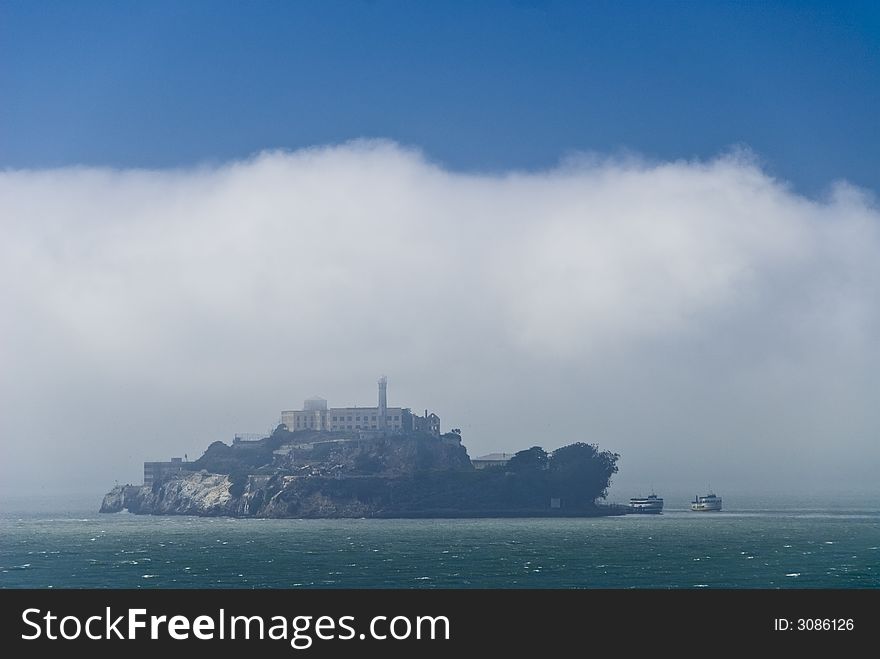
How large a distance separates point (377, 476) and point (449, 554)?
2764cm

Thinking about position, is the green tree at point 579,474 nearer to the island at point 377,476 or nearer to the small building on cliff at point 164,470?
the island at point 377,476

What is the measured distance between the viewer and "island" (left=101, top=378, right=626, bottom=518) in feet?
202

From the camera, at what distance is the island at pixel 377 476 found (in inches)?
2430

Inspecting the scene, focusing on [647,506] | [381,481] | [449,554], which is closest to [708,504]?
[647,506]

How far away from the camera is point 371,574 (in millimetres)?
28172

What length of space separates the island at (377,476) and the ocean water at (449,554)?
5769 mm

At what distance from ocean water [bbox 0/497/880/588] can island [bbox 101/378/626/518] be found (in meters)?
5.77

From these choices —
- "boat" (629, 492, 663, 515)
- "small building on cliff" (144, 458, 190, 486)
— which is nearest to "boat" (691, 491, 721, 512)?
"boat" (629, 492, 663, 515)

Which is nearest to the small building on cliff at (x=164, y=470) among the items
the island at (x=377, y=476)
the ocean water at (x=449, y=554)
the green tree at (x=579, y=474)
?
the island at (x=377, y=476)

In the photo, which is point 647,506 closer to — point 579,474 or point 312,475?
point 579,474

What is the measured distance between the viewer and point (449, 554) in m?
34.4
